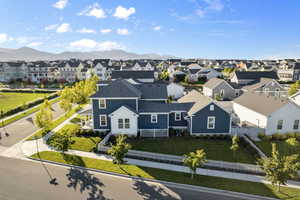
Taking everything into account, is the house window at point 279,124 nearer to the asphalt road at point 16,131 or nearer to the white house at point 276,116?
the white house at point 276,116

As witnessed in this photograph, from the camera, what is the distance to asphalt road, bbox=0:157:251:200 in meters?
14.6

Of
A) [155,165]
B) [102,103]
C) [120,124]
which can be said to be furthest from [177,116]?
[102,103]

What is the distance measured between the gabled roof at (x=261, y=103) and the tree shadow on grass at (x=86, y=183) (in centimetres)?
2398

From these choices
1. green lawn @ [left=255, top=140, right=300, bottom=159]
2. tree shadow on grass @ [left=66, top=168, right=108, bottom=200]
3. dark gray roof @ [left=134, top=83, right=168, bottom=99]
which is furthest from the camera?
dark gray roof @ [left=134, top=83, right=168, bottom=99]

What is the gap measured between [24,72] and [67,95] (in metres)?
73.2

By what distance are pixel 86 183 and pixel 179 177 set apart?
8527 mm

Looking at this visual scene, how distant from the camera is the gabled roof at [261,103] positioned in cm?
2602

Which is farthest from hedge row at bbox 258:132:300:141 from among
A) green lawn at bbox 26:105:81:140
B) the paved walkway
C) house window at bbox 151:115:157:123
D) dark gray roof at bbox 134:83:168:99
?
green lawn at bbox 26:105:81:140

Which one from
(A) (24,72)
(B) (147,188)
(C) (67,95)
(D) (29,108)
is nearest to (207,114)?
(B) (147,188)

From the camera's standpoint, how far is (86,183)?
53.5 ft

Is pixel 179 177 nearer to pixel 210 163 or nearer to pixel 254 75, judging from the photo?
pixel 210 163

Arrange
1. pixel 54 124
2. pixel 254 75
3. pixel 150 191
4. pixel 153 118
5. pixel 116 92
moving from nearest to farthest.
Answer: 1. pixel 150 191
2. pixel 153 118
3. pixel 116 92
4. pixel 54 124
5. pixel 254 75

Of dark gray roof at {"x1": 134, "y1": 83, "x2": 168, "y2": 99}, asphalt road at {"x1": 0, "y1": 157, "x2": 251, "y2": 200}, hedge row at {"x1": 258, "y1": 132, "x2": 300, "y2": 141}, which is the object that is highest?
dark gray roof at {"x1": 134, "y1": 83, "x2": 168, "y2": 99}

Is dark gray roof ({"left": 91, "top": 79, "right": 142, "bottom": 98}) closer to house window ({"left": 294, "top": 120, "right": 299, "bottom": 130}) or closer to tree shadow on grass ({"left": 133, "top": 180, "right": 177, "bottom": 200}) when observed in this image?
tree shadow on grass ({"left": 133, "top": 180, "right": 177, "bottom": 200})
